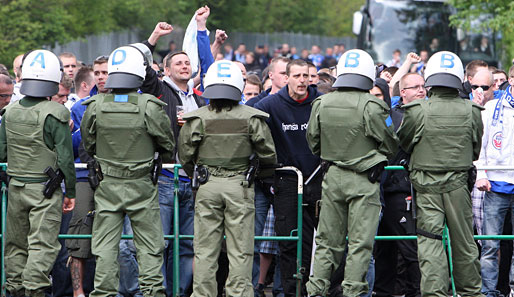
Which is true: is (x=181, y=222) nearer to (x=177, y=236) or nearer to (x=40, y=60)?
(x=177, y=236)

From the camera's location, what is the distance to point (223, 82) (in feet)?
27.2

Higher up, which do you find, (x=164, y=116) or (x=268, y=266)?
(x=164, y=116)

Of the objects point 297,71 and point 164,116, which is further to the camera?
point 297,71

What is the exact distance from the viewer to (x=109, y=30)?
3288 centimetres

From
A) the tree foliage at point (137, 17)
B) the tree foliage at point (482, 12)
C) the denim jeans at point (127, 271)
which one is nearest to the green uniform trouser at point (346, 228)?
the denim jeans at point (127, 271)

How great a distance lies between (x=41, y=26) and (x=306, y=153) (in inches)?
665

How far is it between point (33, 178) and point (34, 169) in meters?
0.08

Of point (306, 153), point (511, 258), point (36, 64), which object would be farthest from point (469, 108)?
point (36, 64)

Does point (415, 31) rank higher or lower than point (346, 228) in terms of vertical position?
higher

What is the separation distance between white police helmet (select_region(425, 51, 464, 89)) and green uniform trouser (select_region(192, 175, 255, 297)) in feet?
6.28

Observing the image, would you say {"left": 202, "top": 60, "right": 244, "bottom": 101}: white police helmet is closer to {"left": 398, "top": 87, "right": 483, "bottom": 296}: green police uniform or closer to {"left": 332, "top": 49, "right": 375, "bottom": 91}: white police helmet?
{"left": 332, "top": 49, "right": 375, "bottom": 91}: white police helmet

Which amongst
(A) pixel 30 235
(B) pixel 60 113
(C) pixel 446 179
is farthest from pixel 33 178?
(C) pixel 446 179

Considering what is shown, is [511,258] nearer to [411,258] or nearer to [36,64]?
[411,258]

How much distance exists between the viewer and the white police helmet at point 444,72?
27.3 feet
